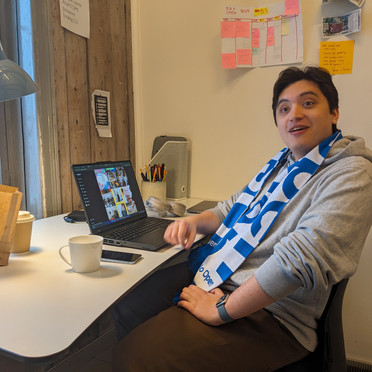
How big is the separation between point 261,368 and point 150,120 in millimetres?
1564

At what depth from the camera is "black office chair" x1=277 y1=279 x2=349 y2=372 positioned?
3.03 feet

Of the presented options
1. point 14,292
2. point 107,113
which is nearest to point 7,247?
point 14,292

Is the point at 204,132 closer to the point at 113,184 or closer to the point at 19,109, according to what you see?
the point at 113,184

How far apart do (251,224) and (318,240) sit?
11.2 inches

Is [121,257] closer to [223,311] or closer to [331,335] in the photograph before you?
[223,311]

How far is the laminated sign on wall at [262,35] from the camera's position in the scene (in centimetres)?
173

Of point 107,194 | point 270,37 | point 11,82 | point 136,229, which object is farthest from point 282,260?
point 270,37

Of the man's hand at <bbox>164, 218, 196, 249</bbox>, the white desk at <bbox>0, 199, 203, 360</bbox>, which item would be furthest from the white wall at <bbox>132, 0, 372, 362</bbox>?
the white desk at <bbox>0, 199, 203, 360</bbox>

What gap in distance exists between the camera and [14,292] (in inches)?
32.2

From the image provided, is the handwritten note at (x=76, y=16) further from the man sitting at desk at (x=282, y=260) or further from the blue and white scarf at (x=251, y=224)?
the blue and white scarf at (x=251, y=224)

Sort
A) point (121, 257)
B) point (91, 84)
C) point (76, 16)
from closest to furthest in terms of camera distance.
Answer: point (121, 257), point (76, 16), point (91, 84)

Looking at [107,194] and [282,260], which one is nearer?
[282,260]

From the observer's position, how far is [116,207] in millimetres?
1371

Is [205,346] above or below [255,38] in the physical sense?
below
